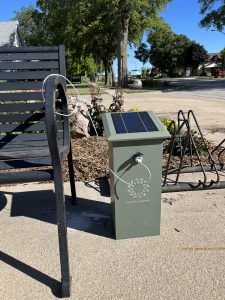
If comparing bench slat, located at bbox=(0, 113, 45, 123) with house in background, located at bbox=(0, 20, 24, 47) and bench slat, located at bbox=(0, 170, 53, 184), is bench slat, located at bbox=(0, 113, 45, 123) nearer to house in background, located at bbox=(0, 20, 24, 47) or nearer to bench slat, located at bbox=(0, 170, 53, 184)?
bench slat, located at bbox=(0, 170, 53, 184)

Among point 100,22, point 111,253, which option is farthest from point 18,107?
point 100,22

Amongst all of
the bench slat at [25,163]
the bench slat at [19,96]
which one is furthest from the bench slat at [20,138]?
the bench slat at [25,163]

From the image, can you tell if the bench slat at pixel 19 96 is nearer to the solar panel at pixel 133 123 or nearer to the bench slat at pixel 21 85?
the bench slat at pixel 21 85

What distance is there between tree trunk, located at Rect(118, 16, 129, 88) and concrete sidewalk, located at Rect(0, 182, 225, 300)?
25936 millimetres

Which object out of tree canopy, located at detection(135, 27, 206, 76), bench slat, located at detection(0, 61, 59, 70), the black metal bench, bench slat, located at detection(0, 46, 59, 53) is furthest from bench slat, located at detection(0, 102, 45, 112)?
tree canopy, located at detection(135, 27, 206, 76)

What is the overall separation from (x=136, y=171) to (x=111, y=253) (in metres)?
0.67

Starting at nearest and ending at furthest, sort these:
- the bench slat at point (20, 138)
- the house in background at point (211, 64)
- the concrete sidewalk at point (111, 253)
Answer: the concrete sidewalk at point (111, 253) → the bench slat at point (20, 138) → the house in background at point (211, 64)

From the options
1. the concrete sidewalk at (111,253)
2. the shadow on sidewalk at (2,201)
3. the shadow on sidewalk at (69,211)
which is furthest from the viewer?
the shadow on sidewalk at (2,201)

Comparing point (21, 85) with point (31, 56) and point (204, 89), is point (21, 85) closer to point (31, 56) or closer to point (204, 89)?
point (31, 56)

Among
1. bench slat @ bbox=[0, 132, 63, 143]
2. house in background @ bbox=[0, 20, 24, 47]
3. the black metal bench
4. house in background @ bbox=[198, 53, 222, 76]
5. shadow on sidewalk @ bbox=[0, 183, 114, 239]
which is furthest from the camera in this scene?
house in background @ bbox=[198, 53, 222, 76]

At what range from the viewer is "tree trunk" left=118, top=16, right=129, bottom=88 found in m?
29.1

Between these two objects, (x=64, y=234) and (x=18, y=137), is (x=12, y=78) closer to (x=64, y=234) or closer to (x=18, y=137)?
(x=18, y=137)

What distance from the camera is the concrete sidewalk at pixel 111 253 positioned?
8.14 ft

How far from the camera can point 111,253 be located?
292 cm
